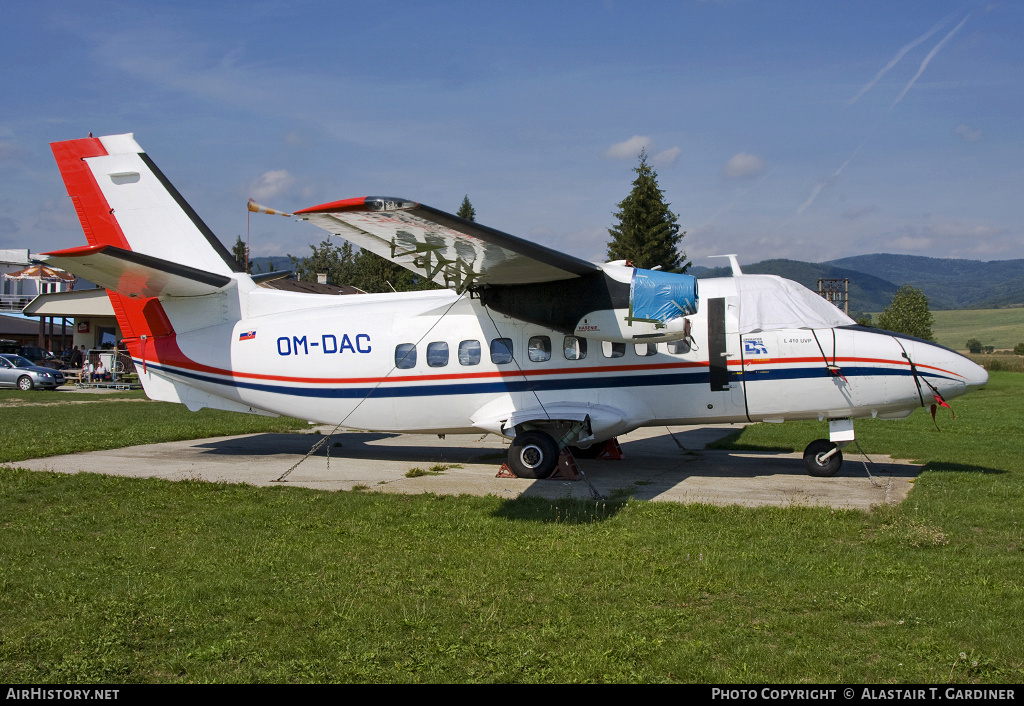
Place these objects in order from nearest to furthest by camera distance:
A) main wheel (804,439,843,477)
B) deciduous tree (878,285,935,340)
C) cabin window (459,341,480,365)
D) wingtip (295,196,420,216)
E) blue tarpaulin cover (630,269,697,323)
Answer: wingtip (295,196,420,216) → blue tarpaulin cover (630,269,697,323) → main wheel (804,439,843,477) → cabin window (459,341,480,365) → deciduous tree (878,285,935,340)

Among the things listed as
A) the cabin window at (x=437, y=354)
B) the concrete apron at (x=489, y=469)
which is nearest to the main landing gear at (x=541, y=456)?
the concrete apron at (x=489, y=469)

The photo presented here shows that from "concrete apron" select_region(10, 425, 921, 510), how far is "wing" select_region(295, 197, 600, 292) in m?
3.39

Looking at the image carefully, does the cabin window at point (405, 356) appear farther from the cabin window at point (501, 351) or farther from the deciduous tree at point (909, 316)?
the deciduous tree at point (909, 316)

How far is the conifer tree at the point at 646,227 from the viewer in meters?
35.5

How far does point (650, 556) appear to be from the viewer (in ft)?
26.1

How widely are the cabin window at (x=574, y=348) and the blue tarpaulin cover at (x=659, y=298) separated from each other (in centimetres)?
173

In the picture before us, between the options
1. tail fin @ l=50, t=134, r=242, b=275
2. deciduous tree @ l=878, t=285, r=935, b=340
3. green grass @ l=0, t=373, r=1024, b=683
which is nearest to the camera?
green grass @ l=0, t=373, r=1024, b=683

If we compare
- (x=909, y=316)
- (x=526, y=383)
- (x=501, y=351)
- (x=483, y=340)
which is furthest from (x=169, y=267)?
(x=909, y=316)

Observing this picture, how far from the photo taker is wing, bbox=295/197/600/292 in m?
8.78

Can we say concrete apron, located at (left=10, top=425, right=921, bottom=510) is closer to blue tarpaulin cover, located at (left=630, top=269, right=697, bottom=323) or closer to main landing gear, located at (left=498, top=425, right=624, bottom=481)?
main landing gear, located at (left=498, top=425, right=624, bottom=481)

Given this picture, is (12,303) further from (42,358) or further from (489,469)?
(489,469)

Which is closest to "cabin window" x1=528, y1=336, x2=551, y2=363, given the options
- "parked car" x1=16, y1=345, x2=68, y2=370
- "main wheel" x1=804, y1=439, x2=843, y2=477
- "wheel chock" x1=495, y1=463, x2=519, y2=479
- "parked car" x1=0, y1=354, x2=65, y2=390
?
"wheel chock" x1=495, y1=463, x2=519, y2=479

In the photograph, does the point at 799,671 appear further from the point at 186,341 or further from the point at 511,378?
the point at 186,341
